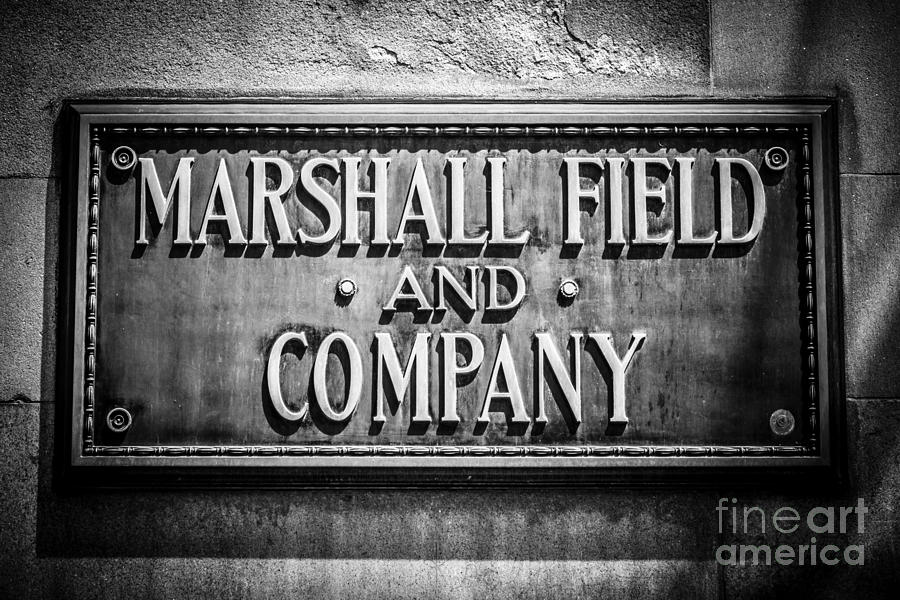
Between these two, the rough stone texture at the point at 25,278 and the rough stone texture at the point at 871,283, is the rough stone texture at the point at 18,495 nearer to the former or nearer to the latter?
the rough stone texture at the point at 25,278

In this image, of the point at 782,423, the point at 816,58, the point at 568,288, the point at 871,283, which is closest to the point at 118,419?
the point at 568,288

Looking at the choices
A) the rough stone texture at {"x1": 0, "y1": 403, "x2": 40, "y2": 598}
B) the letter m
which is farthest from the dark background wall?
the letter m

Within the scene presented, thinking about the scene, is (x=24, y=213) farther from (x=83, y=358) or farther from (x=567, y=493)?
(x=567, y=493)

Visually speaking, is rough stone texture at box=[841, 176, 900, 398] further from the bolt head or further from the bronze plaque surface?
the bolt head

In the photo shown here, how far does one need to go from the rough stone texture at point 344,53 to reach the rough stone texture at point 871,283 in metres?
1.10

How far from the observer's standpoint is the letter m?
356cm

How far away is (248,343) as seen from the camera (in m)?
3.54

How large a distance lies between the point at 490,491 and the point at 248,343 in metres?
1.52

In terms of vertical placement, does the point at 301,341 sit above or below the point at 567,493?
above

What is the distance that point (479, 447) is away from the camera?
3492mm

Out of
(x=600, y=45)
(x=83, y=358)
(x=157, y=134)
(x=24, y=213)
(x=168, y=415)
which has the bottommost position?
(x=168, y=415)

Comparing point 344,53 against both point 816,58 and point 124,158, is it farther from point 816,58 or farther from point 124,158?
point 816,58

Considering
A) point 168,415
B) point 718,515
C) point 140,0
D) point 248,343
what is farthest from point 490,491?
point 140,0

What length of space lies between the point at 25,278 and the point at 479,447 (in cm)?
265
